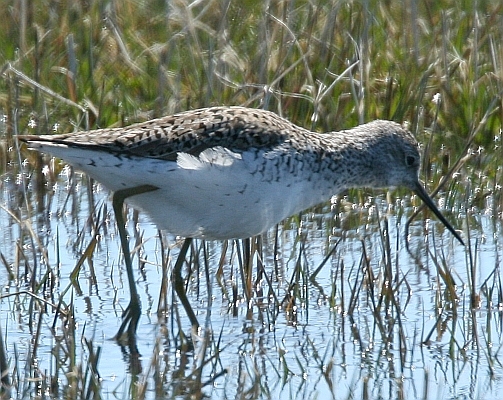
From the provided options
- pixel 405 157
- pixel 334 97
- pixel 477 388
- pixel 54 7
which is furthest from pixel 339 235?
pixel 54 7

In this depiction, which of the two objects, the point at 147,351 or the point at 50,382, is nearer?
the point at 50,382

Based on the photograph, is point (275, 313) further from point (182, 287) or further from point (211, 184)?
point (211, 184)

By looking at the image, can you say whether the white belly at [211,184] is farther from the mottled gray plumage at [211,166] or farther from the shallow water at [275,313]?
the shallow water at [275,313]

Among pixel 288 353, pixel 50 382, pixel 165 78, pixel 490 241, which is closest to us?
pixel 50 382

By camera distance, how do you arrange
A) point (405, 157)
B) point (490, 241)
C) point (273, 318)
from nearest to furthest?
point (273, 318), point (405, 157), point (490, 241)

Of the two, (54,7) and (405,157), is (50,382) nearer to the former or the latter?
(405,157)

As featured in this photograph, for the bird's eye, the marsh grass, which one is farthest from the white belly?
the bird's eye

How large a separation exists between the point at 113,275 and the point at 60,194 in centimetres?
154

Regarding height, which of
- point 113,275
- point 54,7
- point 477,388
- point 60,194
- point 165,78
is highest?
point 54,7

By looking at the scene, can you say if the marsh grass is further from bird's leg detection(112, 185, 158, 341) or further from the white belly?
the white belly

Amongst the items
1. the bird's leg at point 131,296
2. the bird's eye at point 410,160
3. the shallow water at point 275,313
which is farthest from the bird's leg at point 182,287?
the bird's eye at point 410,160

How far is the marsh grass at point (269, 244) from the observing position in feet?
17.1

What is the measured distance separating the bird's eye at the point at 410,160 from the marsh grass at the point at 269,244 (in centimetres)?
30

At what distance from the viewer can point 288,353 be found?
5590 millimetres
